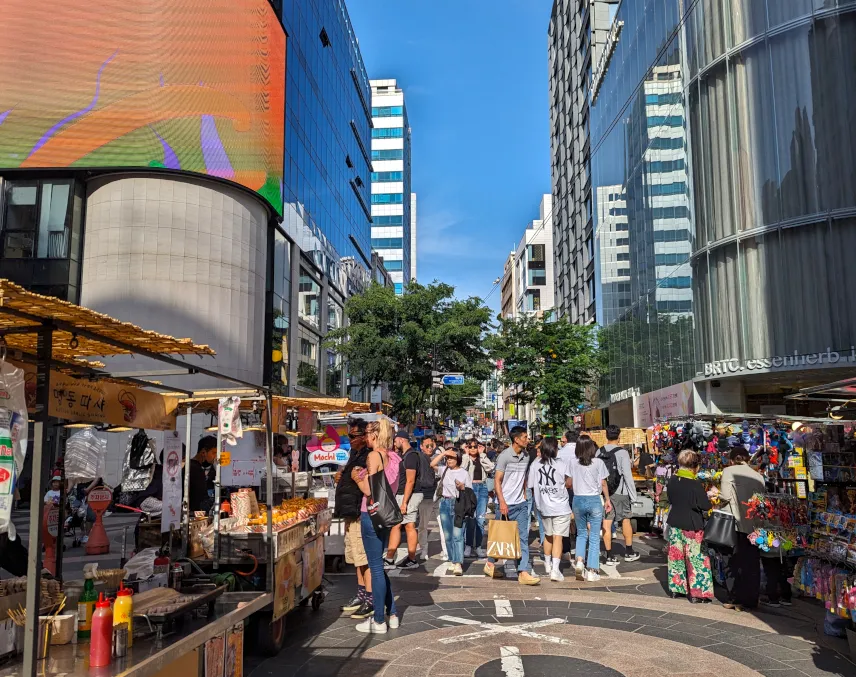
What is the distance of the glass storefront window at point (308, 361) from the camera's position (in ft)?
125

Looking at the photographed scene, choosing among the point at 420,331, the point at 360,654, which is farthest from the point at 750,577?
the point at 420,331

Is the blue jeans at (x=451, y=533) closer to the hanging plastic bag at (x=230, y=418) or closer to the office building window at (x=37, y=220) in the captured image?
the hanging plastic bag at (x=230, y=418)

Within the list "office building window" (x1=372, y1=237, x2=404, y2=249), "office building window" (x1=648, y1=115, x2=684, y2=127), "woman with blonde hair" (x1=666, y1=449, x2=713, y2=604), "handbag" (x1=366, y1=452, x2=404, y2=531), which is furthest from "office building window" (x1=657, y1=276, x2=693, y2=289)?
"office building window" (x1=372, y1=237, x2=404, y2=249)

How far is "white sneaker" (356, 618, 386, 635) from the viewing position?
24.8ft

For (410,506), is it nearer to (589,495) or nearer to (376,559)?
(589,495)

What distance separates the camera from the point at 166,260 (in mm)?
26797

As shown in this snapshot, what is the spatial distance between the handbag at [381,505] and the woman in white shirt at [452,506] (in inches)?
160

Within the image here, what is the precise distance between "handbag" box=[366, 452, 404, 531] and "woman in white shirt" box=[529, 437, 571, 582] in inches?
126

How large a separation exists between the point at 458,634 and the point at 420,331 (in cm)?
2803

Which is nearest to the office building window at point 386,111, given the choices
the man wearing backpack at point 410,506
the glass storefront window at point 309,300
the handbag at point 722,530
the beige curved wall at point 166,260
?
the glass storefront window at point 309,300

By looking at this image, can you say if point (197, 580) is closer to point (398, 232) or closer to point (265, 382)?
point (265, 382)

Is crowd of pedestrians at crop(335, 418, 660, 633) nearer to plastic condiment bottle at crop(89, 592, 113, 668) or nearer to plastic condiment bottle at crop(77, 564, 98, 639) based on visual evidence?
plastic condiment bottle at crop(77, 564, 98, 639)

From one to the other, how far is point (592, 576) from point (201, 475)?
218 inches

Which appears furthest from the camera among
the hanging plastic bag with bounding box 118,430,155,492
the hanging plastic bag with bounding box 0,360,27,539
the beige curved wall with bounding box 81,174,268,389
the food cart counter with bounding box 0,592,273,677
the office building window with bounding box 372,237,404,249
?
the office building window with bounding box 372,237,404,249
